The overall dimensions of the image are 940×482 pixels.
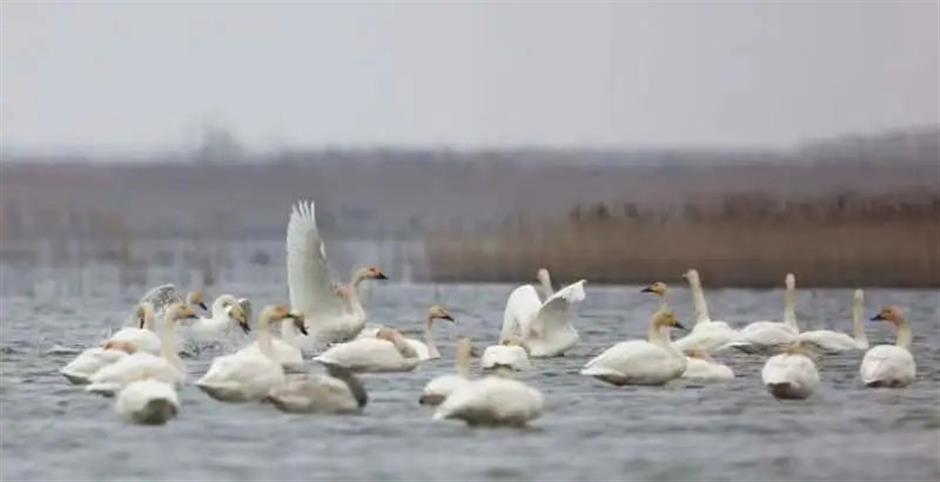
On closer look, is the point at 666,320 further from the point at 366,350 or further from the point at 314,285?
the point at 314,285

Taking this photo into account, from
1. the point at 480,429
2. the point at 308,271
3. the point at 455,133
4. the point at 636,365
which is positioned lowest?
the point at 480,429

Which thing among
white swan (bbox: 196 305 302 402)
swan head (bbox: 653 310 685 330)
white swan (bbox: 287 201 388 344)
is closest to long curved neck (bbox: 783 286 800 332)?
swan head (bbox: 653 310 685 330)

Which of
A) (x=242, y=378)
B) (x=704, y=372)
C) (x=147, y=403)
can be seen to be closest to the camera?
(x=147, y=403)

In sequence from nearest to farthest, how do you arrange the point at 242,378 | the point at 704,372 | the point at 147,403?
the point at 147,403, the point at 242,378, the point at 704,372

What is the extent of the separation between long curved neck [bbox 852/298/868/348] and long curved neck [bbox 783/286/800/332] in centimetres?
12

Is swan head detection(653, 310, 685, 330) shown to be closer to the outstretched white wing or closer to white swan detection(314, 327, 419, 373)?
white swan detection(314, 327, 419, 373)

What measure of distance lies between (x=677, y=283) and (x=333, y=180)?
79 cm

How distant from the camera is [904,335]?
4.71 meters

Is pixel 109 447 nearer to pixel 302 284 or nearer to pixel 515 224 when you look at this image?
pixel 302 284

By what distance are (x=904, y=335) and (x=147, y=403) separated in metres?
1.65

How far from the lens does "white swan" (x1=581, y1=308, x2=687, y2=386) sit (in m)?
4.55

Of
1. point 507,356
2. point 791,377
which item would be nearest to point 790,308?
point 791,377

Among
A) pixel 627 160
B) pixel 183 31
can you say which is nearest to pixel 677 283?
pixel 627 160

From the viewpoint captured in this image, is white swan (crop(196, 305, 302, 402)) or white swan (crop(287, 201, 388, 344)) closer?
white swan (crop(196, 305, 302, 402))
